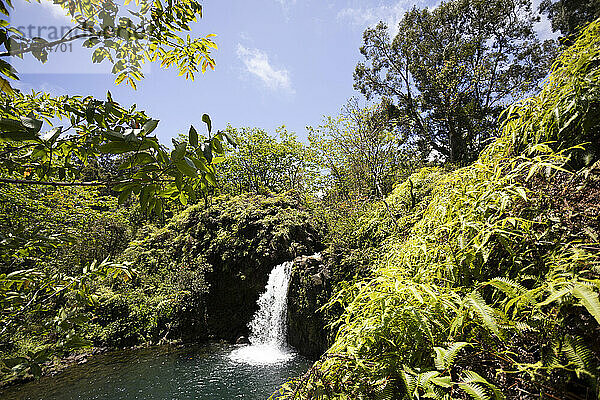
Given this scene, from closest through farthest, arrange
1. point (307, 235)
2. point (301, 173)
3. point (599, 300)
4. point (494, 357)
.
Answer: point (599, 300)
point (494, 357)
point (307, 235)
point (301, 173)

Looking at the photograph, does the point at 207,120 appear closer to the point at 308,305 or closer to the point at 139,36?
the point at 139,36

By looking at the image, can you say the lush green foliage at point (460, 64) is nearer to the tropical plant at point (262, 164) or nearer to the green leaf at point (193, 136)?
the tropical plant at point (262, 164)

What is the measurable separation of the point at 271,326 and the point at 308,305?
8.69 ft

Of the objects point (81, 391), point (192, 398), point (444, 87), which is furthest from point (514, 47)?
point (81, 391)

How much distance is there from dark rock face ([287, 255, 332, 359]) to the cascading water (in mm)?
544

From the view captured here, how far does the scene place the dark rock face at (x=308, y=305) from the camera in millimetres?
7586

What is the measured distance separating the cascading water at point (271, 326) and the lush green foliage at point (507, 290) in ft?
26.6

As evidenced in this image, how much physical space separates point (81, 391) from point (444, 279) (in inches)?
368

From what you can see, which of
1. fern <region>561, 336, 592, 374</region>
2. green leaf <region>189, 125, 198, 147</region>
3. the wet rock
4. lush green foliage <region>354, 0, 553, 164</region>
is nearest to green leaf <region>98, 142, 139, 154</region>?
green leaf <region>189, 125, 198, 147</region>

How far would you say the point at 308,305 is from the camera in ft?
26.0

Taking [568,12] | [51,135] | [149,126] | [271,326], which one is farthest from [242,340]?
[568,12]

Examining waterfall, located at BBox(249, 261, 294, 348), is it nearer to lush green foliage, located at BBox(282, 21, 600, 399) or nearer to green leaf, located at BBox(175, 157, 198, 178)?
lush green foliage, located at BBox(282, 21, 600, 399)

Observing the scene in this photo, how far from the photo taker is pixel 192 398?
6.34 metres

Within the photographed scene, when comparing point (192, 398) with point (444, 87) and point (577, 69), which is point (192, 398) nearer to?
point (577, 69)
